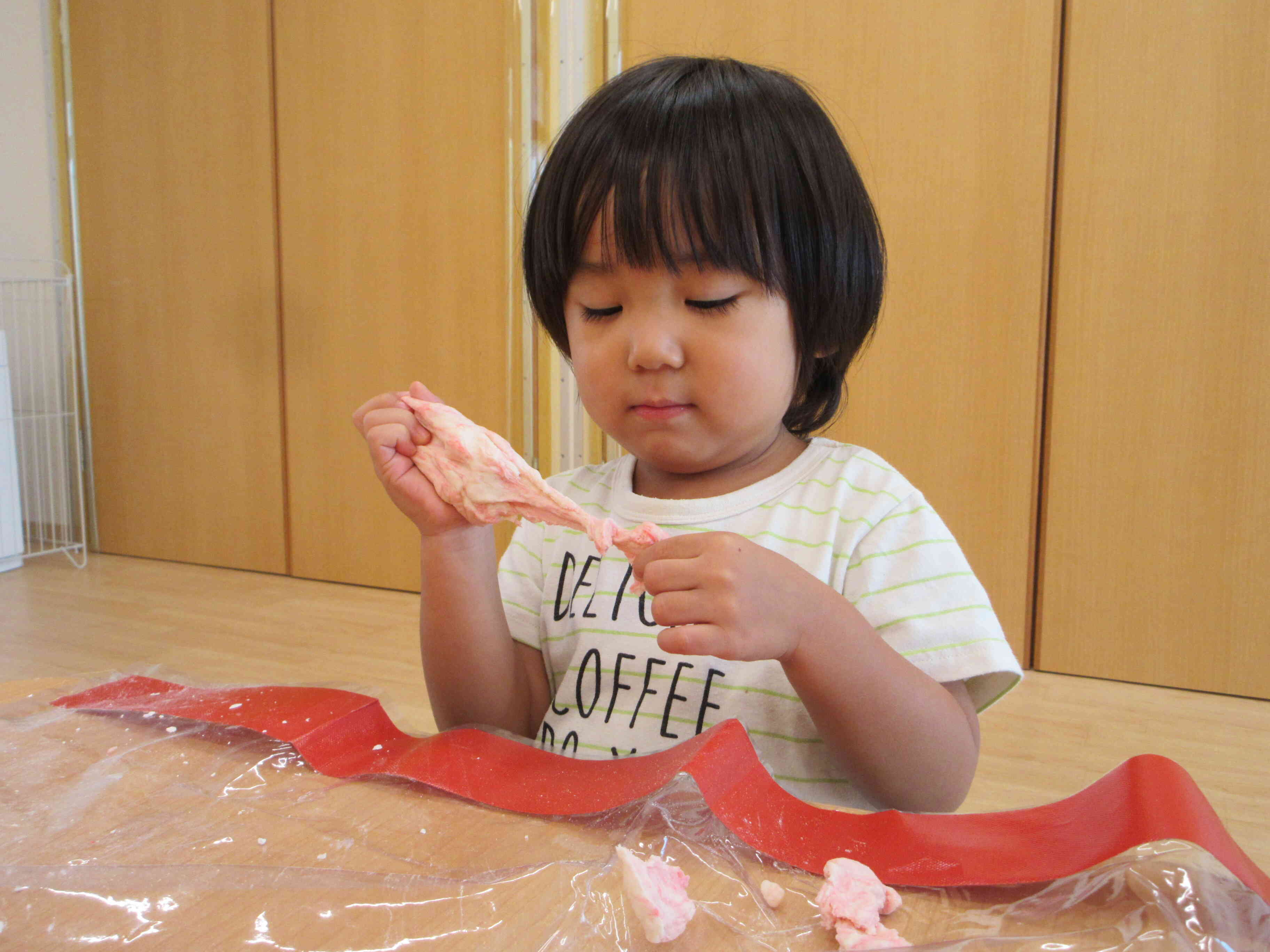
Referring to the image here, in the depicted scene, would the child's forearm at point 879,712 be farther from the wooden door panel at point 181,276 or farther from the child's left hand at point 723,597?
the wooden door panel at point 181,276

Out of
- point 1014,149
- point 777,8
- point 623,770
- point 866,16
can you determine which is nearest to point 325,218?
point 777,8

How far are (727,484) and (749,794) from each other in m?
0.30

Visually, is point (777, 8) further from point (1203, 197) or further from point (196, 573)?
point (196, 573)

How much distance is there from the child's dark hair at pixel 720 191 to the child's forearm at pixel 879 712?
20cm

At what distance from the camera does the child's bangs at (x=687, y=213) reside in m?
0.54

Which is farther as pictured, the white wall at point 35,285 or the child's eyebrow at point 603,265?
the white wall at point 35,285

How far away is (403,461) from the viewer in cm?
55

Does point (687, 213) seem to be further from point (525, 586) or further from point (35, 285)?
point (35, 285)

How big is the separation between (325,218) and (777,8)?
1.09 m

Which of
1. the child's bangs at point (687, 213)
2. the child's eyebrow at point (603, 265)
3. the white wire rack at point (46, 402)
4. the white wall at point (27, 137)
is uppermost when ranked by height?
the white wall at point (27, 137)

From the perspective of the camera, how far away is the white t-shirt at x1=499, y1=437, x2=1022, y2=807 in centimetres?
57

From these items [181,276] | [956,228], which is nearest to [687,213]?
[956,228]

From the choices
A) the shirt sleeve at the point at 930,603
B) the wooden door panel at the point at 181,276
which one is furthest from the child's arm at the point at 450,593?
the wooden door panel at the point at 181,276

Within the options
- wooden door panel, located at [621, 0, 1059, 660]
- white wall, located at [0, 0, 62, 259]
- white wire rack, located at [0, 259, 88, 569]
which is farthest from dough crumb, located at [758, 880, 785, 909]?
white wall, located at [0, 0, 62, 259]
